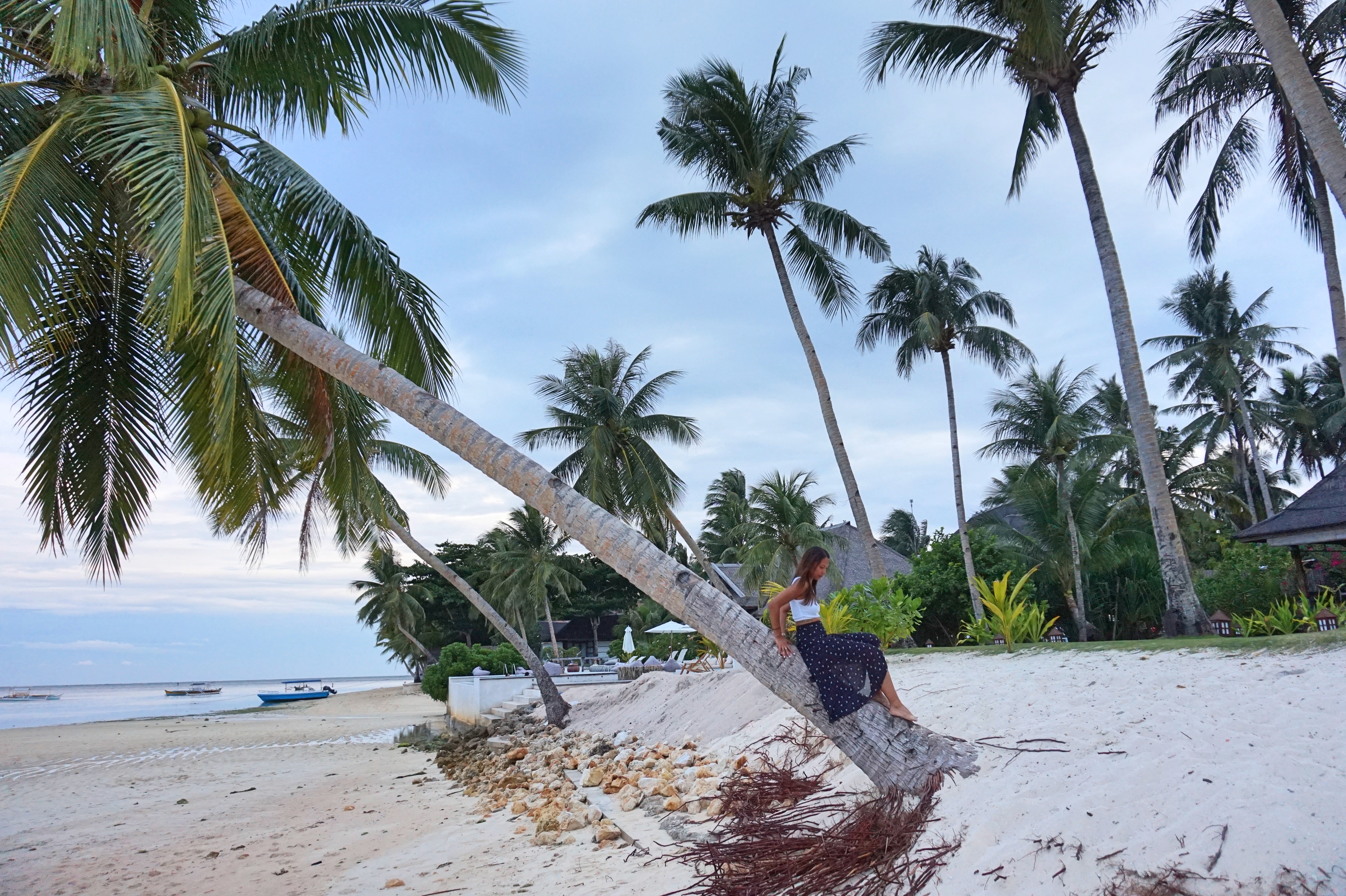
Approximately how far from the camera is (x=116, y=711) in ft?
158

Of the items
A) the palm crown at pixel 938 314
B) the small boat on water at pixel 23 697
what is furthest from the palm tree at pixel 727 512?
the small boat on water at pixel 23 697

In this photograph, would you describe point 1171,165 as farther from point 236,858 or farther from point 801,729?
point 236,858

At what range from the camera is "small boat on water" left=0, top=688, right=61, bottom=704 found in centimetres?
7038

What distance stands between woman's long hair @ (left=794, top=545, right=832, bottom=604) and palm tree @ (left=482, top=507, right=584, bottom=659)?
1195 inches

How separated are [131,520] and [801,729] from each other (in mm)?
6282

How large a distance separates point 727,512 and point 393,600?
1902 cm

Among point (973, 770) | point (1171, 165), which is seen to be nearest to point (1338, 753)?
point (973, 770)

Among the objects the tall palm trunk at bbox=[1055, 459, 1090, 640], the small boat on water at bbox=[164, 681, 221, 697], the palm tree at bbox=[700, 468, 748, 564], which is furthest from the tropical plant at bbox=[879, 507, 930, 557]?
the small boat on water at bbox=[164, 681, 221, 697]

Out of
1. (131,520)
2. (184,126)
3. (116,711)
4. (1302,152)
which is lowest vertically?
(116,711)

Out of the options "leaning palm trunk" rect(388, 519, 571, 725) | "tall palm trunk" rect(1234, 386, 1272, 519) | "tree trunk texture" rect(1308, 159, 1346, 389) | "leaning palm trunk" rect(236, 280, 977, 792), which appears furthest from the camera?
"tall palm trunk" rect(1234, 386, 1272, 519)

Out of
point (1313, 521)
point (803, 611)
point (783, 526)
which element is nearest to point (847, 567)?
point (783, 526)

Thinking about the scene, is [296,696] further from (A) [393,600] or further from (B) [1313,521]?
(B) [1313,521]

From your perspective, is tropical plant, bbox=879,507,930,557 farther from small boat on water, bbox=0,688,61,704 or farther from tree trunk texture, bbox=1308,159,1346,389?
small boat on water, bbox=0,688,61,704

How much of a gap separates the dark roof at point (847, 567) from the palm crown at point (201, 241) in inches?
779
